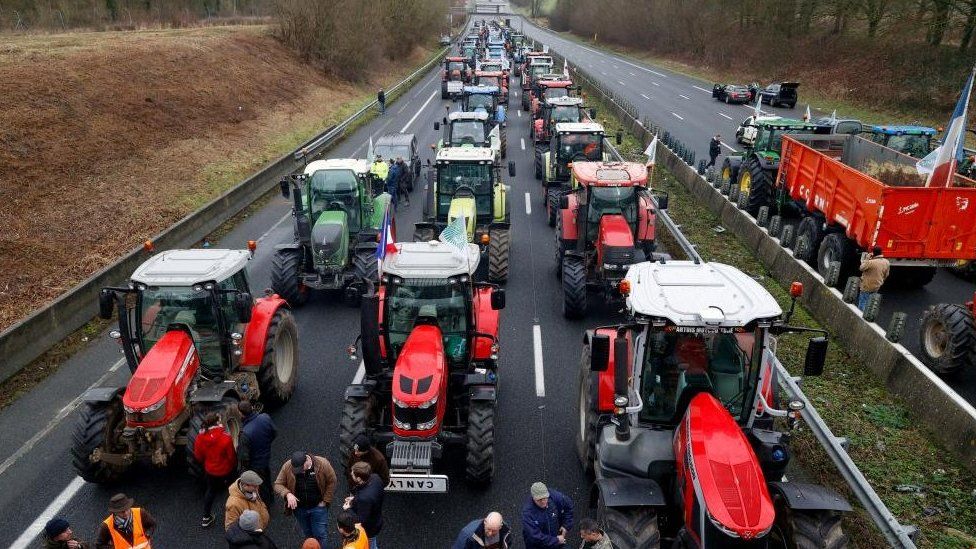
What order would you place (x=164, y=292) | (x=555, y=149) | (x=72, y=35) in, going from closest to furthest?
1. (x=164, y=292)
2. (x=555, y=149)
3. (x=72, y=35)

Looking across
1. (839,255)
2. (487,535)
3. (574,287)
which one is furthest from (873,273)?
(487,535)

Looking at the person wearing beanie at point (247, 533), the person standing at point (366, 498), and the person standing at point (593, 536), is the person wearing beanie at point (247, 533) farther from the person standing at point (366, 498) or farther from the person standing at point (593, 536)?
the person standing at point (593, 536)

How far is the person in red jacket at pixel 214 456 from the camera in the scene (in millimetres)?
7109

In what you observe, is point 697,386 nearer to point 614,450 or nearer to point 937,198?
point 614,450

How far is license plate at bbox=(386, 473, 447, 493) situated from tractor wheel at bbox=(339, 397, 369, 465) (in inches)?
30.3

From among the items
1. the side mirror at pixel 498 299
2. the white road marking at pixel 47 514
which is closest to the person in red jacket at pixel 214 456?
the white road marking at pixel 47 514

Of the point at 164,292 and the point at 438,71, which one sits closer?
the point at 164,292

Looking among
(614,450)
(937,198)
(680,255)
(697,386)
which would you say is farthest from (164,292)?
(937,198)

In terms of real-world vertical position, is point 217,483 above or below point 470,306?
below

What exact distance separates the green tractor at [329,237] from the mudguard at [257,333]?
286cm

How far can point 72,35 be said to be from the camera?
34938 mm

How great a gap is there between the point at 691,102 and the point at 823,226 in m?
28.6

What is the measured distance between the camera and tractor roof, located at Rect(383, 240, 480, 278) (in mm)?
8406

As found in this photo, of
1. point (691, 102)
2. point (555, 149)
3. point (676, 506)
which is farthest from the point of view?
point (691, 102)
